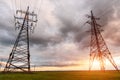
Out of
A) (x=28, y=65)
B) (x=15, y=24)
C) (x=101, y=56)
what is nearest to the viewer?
(x=28, y=65)

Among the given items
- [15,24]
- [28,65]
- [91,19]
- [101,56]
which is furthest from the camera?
[91,19]

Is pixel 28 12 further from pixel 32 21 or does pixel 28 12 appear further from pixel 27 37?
pixel 27 37

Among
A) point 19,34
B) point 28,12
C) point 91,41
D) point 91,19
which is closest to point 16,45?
point 19,34

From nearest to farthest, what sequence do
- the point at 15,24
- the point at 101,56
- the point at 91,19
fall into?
the point at 15,24
the point at 101,56
the point at 91,19

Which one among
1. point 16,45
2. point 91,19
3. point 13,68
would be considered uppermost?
point 91,19

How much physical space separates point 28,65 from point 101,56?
705 inches

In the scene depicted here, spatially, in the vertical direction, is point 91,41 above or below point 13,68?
above

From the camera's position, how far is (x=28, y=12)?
4912 centimetres

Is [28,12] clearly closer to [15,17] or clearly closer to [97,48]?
[15,17]

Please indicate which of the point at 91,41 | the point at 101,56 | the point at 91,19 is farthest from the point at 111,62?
the point at 91,19

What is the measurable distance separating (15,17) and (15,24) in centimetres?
168

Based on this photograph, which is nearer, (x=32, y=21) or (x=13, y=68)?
(x=13, y=68)

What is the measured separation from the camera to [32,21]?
157 ft

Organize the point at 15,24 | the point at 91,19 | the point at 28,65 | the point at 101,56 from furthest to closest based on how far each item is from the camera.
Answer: the point at 91,19
the point at 101,56
the point at 15,24
the point at 28,65
